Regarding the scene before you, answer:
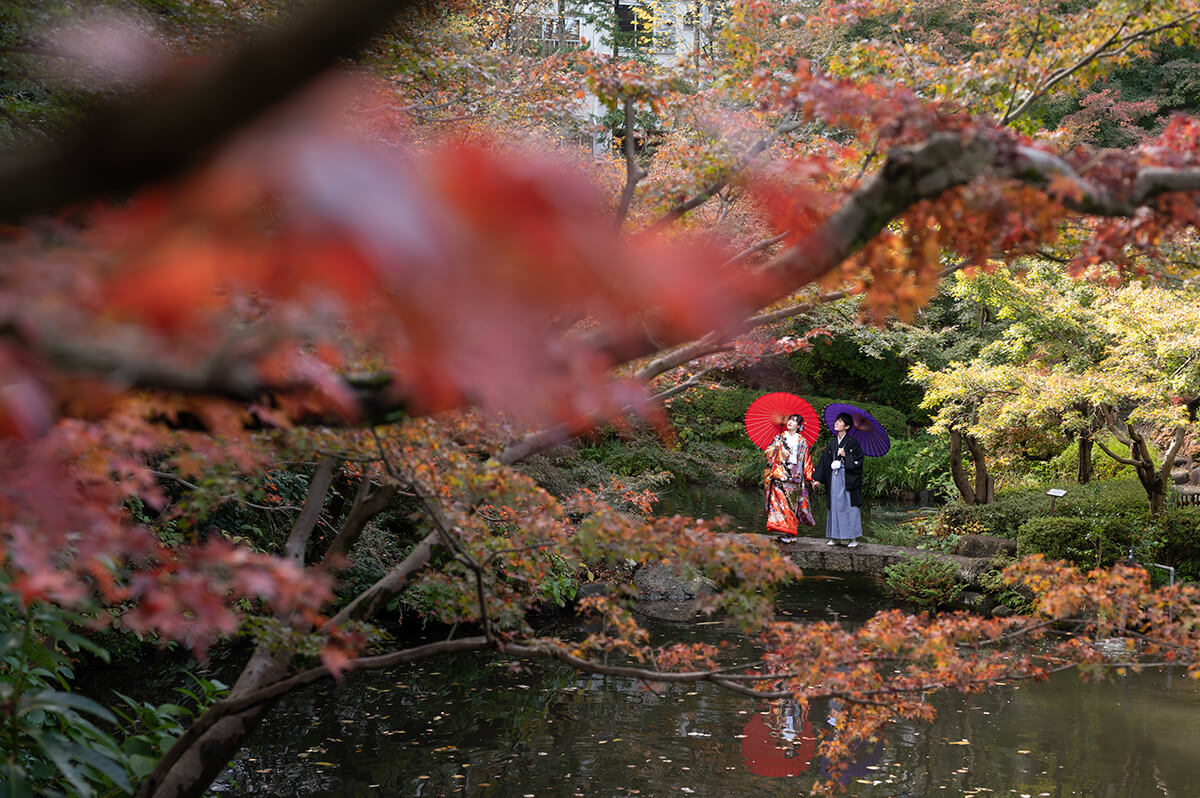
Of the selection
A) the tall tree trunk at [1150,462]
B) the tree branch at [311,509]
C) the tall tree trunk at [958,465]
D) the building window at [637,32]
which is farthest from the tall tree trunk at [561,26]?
the tree branch at [311,509]

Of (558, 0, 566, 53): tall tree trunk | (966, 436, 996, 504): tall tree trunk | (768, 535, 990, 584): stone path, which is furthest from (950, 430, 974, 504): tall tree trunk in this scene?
(558, 0, 566, 53): tall tree trunk

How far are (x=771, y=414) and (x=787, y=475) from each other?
702 millimetres

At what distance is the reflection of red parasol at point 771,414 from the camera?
997 centimetres

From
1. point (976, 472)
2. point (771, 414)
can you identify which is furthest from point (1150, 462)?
point (771, 414)

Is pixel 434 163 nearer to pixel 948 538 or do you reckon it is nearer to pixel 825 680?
pixel 825 680

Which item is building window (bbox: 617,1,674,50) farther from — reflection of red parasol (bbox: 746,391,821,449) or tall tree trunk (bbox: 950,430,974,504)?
tall tree trunk (bbox: 950,430,974,504)

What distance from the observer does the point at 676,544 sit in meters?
3.04

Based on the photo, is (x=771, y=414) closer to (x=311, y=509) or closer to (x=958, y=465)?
(x=958, y=465)

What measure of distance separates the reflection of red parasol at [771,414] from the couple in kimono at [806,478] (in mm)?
80

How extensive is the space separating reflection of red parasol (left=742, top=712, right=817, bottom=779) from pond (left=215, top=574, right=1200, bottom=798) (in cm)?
1

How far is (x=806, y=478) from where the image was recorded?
1006 centimetres

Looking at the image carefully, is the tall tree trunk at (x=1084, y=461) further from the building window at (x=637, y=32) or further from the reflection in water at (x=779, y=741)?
the building window at (x=637, y=32)

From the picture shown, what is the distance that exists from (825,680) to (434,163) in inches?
103

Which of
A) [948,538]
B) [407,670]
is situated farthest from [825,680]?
[948,538]
